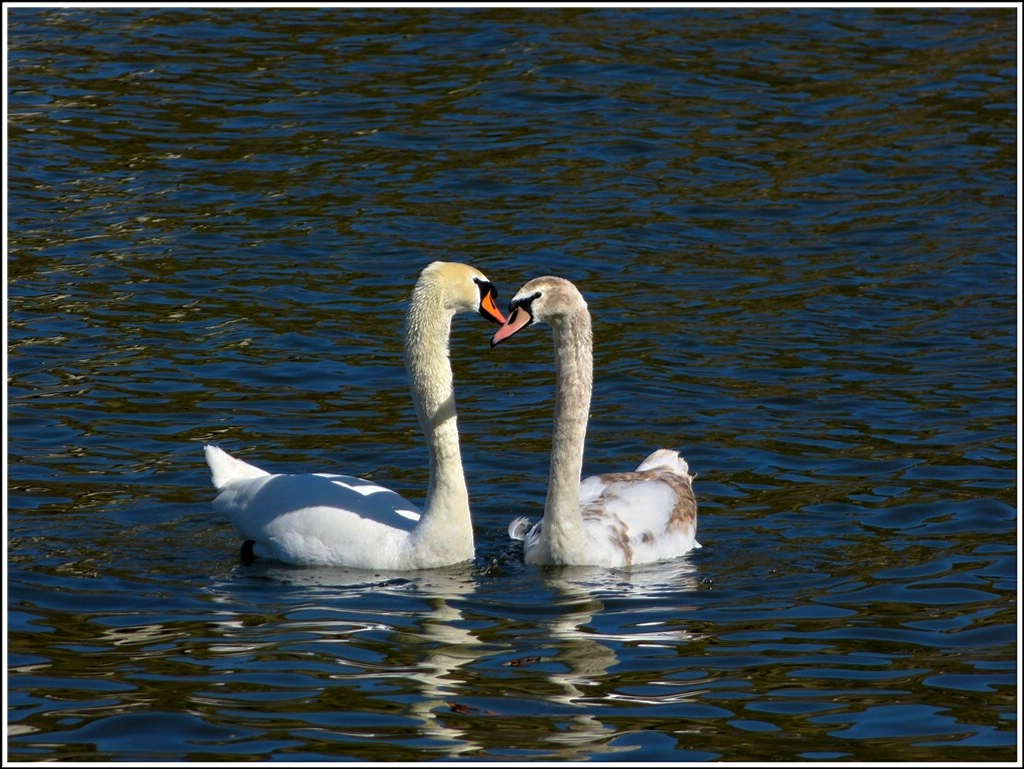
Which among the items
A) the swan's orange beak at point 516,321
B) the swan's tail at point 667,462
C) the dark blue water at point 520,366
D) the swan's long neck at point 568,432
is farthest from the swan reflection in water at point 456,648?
the swan's orange beak at point 516,321

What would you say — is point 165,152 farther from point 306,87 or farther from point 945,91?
point 945,91

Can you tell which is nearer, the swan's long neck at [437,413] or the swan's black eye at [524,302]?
the swan's black eye at [524,302]

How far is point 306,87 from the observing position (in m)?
18.0

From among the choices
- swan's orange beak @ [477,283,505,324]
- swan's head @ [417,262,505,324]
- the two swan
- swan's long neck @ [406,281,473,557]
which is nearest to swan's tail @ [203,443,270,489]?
the two swan

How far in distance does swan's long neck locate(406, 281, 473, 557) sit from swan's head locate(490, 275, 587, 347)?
40 cm

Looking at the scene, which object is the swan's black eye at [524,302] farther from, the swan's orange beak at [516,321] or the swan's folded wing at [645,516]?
the swan's folded wing at [645,516]

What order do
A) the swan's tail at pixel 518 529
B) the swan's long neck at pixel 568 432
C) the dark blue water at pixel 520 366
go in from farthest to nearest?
the swan's tail at pixel 518 529 < the swan's long neck at pixel 568 432 < the dark blue water at pixel 520 366

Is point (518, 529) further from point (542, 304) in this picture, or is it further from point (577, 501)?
point (542, 304)

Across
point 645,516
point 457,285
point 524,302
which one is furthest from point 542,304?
point 645,516

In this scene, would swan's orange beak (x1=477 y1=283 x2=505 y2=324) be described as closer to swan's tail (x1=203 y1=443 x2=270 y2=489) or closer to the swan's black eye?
the swan's black eye

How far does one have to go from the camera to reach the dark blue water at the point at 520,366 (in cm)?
748

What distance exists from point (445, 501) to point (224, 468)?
142cm

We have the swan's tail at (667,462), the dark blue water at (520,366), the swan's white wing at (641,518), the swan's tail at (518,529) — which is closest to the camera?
the dark blue water at (520,366)

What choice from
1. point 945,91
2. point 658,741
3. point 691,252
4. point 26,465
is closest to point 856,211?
point 691,252
